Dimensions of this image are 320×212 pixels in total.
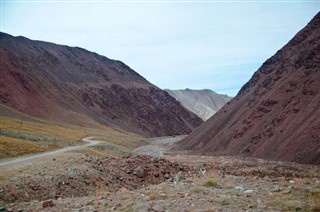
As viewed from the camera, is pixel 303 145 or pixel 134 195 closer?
pixel 134 195

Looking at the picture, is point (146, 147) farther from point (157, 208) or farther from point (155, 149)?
point (157, 208)

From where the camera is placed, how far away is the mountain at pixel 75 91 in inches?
4734

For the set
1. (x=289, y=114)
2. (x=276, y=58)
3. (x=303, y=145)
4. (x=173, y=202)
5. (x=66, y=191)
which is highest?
(x=276, y=58)

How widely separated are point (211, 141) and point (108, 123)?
72185mm

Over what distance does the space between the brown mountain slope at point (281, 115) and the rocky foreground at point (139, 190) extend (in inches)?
909

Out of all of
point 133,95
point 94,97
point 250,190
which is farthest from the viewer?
point 133,95

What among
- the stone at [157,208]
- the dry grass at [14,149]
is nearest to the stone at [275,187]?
the stone at [157,208]

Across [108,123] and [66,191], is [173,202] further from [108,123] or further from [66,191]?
[108,123]

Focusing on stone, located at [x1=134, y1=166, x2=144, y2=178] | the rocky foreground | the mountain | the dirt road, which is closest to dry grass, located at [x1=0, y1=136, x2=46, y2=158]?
the rocky foreground

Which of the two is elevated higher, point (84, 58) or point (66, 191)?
point (84, 58)

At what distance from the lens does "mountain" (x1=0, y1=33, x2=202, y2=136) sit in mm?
120250

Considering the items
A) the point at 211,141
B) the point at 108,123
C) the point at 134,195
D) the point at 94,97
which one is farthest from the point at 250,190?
the point at 94,97

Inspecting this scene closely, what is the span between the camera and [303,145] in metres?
45.2

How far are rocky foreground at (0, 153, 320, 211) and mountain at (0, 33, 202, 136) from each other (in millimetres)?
90717
